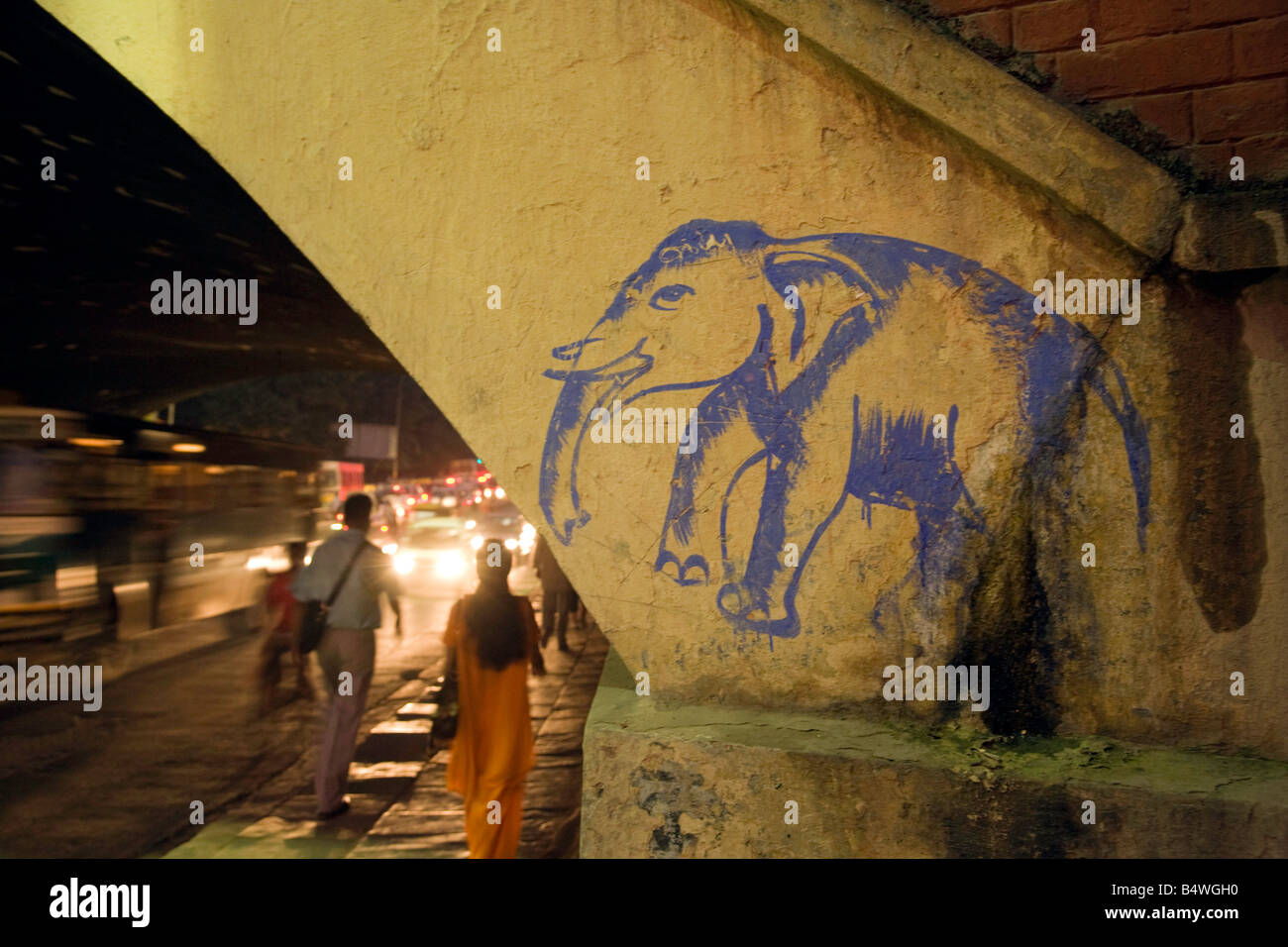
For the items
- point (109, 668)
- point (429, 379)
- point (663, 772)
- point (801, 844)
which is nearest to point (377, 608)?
point (429, 379)

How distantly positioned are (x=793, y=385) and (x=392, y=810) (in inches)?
166

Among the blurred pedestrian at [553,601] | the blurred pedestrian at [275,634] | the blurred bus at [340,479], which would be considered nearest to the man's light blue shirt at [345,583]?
the blurred pedestrian at [275,634]

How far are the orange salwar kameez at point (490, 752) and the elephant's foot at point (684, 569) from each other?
5.71 feet

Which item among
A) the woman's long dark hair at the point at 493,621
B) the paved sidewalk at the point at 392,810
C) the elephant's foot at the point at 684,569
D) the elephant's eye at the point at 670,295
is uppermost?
the elephant's eye at the point at 670,295

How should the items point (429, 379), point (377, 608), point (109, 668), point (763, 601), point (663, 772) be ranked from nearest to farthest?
point (663, 772)
point (763, 601)
point (429, 379)
point (377, 608)
point (109, 668)

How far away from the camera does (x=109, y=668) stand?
379 inches

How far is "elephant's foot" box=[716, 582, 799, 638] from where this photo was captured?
2.96 metres

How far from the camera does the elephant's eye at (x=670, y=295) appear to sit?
303cm

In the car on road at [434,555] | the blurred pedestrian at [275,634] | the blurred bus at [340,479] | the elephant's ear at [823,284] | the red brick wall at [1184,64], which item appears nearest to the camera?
the red brick wall at [1184,64]

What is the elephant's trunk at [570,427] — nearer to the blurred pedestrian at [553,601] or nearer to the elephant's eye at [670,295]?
the elephant's eye at [670,295]

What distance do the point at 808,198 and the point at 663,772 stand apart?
2.15 metres

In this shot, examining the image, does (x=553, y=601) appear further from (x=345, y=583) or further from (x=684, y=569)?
(x=684, y=569)

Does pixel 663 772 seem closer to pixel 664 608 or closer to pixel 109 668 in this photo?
pixel 664 608

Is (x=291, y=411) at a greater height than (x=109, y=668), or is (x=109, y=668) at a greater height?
(x=291, y=411)
